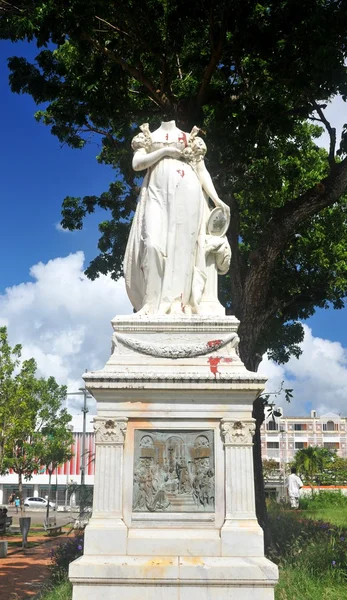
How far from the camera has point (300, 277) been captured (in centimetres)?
1675

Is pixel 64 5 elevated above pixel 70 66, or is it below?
below

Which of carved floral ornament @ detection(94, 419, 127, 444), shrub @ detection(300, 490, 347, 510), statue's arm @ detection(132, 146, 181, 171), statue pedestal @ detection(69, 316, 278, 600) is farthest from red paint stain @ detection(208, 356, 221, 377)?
shrub @ detection(300, 490, 347, 510)

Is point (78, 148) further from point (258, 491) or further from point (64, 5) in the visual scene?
point (258, 491)

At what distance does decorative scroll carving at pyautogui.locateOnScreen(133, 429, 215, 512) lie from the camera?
544cm

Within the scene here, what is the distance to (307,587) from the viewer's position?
6.94 meters

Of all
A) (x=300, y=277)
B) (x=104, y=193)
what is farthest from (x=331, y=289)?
(x=104, y=193)

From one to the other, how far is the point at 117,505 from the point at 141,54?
371 inches

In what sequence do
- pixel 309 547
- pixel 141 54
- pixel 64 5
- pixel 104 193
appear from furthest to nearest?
pixel 104 193 → pixel 141 54 → pixel 64 5 → pixel 309 547

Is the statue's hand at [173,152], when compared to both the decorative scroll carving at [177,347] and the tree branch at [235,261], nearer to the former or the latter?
the decorative scroll carving at [177,347]

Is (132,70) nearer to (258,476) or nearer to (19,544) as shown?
(258,476)

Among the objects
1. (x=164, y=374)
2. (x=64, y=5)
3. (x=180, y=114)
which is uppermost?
(x=64, y=5)

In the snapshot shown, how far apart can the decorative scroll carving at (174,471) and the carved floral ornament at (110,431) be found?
140 mm

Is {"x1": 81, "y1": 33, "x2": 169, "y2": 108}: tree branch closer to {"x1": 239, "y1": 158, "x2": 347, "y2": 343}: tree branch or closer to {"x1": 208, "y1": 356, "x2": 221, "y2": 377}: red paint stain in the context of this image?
{"x1": 239, "y1": 158, "x2": 347, "y2": 343}: tree branch

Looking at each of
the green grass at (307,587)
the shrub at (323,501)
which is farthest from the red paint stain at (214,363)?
the shrub at (323,501)
